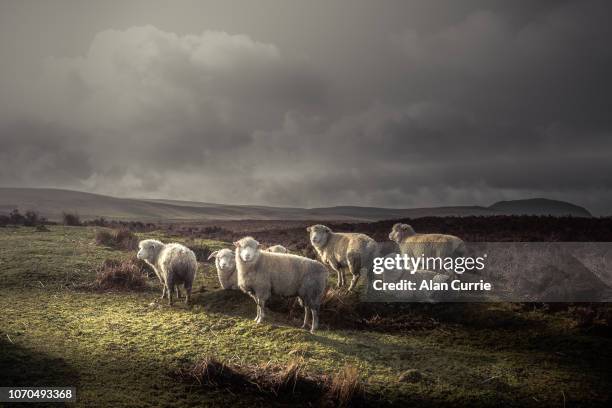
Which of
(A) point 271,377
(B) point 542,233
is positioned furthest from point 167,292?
(B) point 542,233

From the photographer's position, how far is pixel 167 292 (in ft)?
35.6

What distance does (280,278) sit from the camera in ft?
27.8

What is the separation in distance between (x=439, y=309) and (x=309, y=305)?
136 inches

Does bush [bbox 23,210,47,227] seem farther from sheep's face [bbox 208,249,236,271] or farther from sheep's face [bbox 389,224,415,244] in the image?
sheep's face [bbox 389,224,415,244]

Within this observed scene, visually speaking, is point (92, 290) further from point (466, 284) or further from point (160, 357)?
point (466, 284)

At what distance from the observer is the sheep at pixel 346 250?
1123 cm

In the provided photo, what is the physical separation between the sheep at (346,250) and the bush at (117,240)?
9260mm

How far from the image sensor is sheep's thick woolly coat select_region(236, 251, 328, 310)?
326 inches

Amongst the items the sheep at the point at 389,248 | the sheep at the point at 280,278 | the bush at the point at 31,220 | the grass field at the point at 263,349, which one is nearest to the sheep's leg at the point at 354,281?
the grass field at the point at 263,349

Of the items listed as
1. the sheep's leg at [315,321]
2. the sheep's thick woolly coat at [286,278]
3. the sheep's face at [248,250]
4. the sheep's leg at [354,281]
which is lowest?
the sheep's leg at [315,321]
